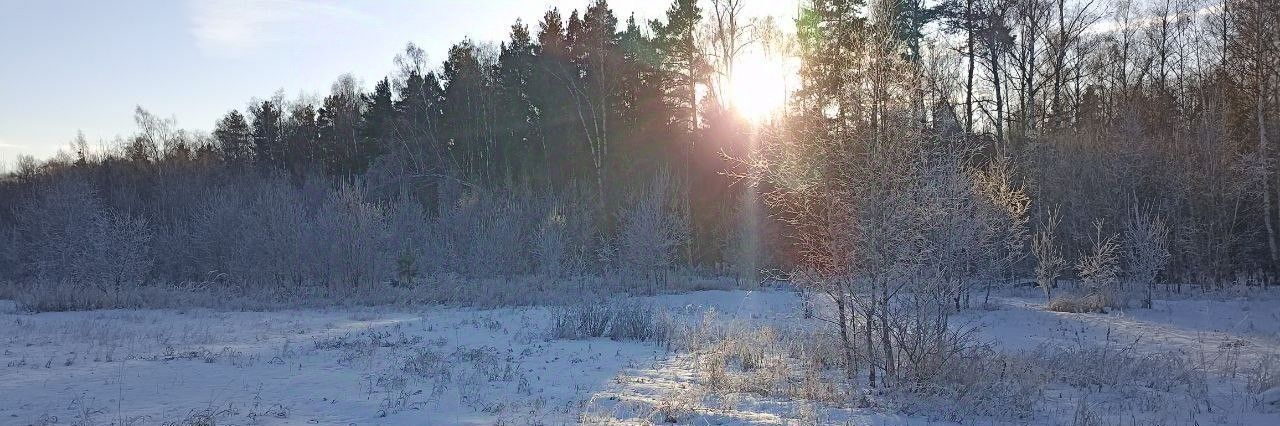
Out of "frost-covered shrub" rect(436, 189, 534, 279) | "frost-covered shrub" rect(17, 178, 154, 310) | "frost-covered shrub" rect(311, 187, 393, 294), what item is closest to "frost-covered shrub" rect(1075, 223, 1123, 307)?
"frost-covered shrub" rect(436, 189, 534, 279)

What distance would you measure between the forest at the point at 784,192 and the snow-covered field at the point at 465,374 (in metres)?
1.00

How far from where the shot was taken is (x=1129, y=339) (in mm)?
13992

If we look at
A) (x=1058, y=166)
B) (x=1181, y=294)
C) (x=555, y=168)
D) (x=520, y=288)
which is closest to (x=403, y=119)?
(x=555, y=168)

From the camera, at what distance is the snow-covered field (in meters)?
7.63

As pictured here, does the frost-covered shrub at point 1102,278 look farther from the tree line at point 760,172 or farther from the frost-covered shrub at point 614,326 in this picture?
the frost-covered shrub at point 614,326

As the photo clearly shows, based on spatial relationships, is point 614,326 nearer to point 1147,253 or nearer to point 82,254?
point 1147,253

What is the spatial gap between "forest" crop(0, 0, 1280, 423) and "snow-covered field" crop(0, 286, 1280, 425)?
3.27 feet

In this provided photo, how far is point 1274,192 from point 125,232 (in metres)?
39.0

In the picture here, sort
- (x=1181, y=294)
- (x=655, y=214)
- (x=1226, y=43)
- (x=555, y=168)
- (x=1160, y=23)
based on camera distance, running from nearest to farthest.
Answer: (x=1181, y=294), (x=1226, y=43), (x=655, y=214), (x=1160, y=23), (x=555, y=168)

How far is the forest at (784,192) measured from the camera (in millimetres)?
9570

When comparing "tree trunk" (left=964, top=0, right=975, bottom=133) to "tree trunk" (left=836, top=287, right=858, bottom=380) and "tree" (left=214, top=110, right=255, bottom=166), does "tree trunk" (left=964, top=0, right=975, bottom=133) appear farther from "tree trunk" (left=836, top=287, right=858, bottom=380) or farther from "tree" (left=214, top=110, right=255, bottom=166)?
"tree" (left=214, top=110, right=255, bottom=166)

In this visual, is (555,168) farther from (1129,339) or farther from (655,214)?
(1129,339)

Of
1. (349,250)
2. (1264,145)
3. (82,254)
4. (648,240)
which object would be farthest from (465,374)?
(82,254)

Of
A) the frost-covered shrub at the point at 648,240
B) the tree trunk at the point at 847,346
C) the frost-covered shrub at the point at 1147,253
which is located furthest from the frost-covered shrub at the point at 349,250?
the frost-covered shrub at the point at 1147,253
